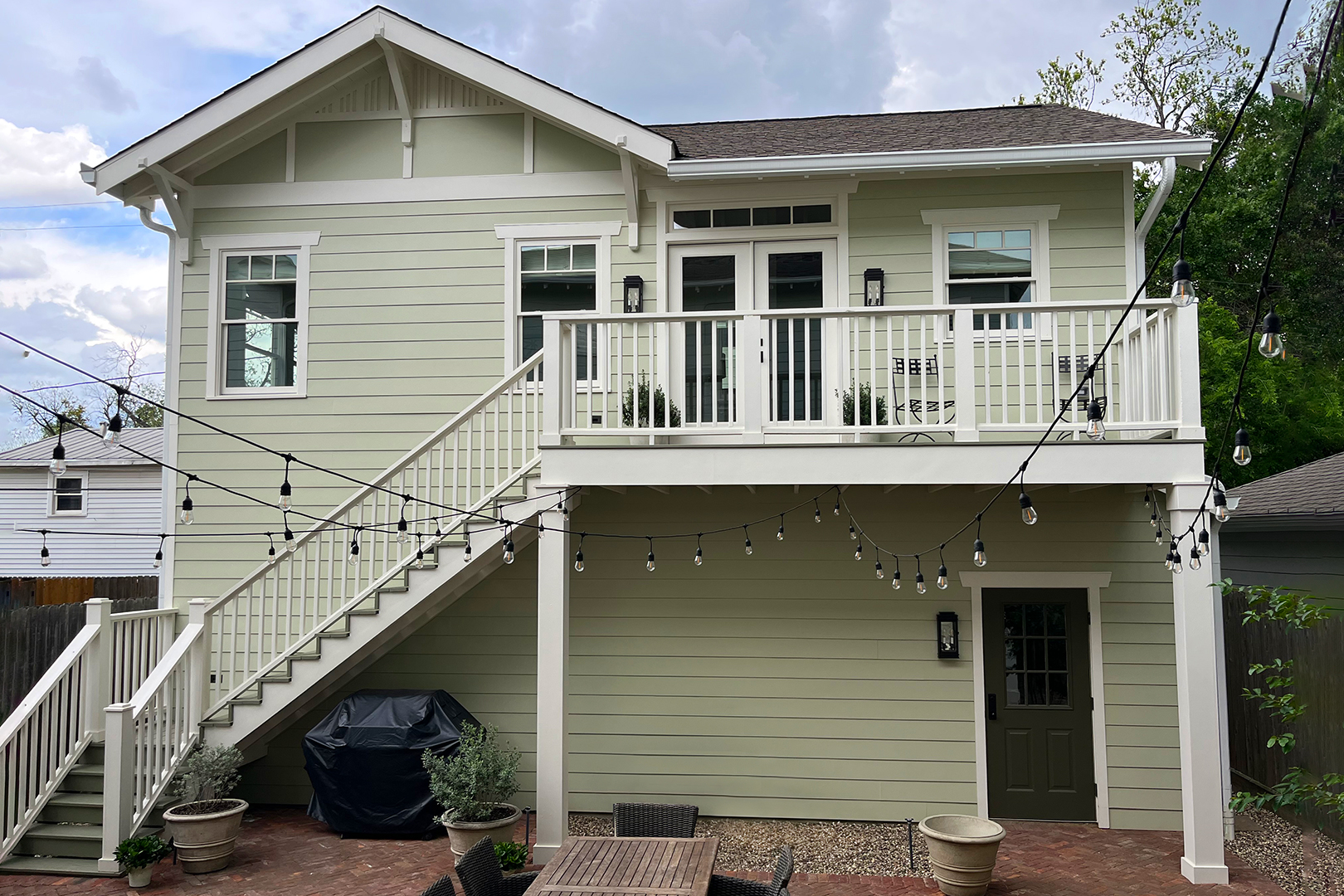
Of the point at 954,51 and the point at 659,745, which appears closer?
the point at 659,745

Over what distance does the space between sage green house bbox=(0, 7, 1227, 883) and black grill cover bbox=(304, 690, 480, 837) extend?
1.85 feet

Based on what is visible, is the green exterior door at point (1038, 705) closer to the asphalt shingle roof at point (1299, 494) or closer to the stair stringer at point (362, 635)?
the asphalt shingle roof at point (1299, 494)

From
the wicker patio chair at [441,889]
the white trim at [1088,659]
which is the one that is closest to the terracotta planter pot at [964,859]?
the white trim at [1088,659]

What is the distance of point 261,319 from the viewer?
8.98 m

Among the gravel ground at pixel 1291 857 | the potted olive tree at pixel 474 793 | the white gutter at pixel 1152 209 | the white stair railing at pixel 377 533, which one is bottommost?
the gravel ground at pixel 1291 857

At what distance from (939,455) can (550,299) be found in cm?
402

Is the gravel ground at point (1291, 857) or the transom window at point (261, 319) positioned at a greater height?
the transom window at point (261, 319)

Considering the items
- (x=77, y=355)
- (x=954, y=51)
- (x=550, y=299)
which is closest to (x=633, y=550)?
(x=550, y=299)

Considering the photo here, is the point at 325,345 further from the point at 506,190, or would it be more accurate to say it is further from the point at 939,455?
the point at 939,455

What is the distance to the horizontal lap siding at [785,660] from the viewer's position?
26.2 ft

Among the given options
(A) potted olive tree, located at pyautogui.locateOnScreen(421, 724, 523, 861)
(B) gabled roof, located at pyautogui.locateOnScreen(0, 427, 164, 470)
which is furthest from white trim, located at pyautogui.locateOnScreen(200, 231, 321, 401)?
(B) gabled roof, located at pyautogui.locateOnScreen(0, 427, 164, 470)

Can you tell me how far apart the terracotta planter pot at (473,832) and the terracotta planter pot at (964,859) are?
10.0ft

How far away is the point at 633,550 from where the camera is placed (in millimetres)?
8484

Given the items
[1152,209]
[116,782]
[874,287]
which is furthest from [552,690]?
[1152,209]
